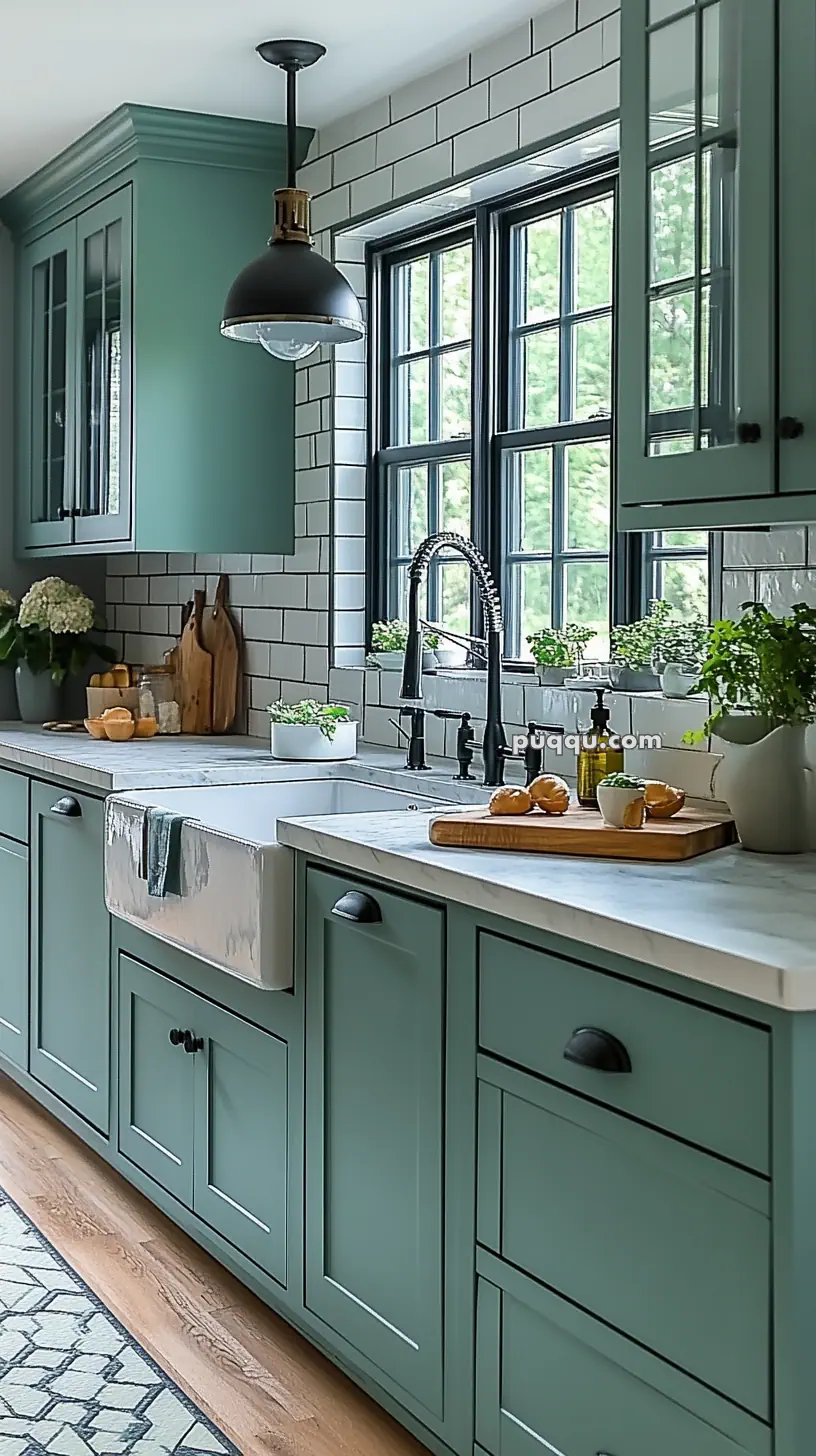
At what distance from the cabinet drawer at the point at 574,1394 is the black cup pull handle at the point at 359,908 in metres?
0.55

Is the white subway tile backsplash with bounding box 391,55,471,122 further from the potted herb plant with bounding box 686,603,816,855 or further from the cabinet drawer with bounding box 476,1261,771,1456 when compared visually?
the cabinet drawer with bounding box 476,1261,771,1456

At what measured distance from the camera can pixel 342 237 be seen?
4.27 m

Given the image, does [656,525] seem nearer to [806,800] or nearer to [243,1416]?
[806,800]

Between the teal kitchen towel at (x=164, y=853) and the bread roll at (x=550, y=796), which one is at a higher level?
the bread roll at (x=550, y=796)

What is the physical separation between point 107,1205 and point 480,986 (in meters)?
1.64

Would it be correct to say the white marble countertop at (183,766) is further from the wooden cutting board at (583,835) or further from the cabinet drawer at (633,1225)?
the cabinet drawer at (633,1225)

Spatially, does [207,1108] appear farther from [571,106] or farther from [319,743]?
[571,106]

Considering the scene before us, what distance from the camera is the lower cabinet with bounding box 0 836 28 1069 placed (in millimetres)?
4117

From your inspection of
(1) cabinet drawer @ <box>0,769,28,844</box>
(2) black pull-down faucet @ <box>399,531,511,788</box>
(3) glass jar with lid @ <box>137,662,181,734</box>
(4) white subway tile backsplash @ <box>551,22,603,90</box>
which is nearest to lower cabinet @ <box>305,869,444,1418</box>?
(2) black pull-down faucet @ <box>399,531,511,788</box>

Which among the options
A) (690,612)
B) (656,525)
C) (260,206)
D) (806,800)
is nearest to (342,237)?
(260,206)

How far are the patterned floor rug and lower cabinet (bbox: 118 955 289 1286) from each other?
272mm

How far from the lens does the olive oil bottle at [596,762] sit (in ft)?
9.17

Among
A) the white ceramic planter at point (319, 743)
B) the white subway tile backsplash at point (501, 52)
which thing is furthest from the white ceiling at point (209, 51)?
the white ceramic planter at point (319, 743)

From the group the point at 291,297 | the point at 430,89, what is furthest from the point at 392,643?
the point at 430,89
